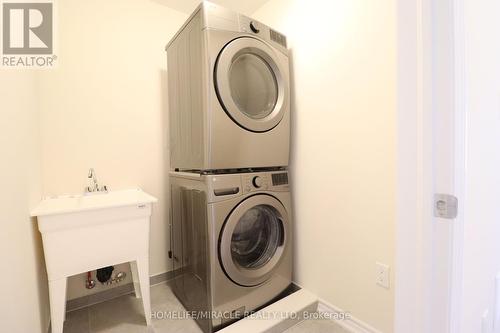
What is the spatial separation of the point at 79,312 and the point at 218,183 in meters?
1.26

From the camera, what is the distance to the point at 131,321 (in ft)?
4.31

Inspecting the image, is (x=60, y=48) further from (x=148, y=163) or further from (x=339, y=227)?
(x=339, y=227)

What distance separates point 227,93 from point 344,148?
732mm

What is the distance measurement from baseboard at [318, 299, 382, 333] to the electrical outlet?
26 centimetres

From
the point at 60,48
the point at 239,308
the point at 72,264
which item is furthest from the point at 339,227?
the point at 60,48

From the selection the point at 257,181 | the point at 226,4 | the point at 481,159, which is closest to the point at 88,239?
the point at 257,181

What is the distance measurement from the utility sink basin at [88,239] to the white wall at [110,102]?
47 centimetres

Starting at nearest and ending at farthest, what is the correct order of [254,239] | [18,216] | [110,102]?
[18,216] → [254,239] → [110,102]

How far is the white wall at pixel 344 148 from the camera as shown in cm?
110

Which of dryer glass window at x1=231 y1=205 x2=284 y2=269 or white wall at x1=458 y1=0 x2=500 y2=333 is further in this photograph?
dryer glass window at x1=231 y1=205 x2=284 y2=269

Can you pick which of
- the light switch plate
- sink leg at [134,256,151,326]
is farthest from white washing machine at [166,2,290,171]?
the light switch plate

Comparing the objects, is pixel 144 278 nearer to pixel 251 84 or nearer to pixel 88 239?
pixel 88 239

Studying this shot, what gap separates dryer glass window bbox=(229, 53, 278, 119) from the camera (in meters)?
1.31

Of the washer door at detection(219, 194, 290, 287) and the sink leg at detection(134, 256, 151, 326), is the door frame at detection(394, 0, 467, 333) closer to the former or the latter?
the washer door at detection(219, 194, 290, 287)
